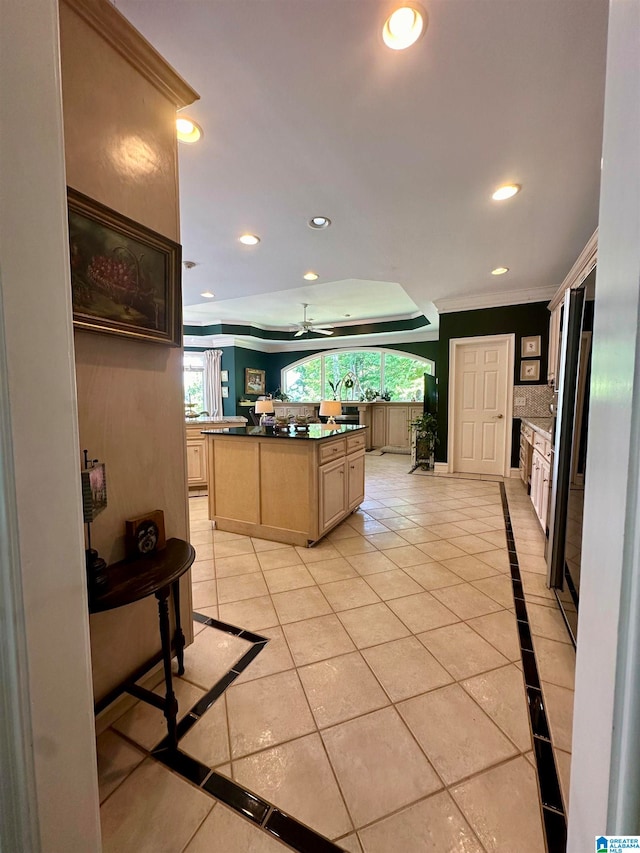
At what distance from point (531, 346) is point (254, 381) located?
6.45 meters

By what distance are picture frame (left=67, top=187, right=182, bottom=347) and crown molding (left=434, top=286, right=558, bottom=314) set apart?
4744 mm

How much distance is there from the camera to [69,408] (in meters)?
0.66

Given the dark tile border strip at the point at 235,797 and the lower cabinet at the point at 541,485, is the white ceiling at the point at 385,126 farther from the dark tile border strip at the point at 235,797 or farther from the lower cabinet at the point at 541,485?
the dark tile border strip at the point at 235,797

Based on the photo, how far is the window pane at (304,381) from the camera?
31.7 ft

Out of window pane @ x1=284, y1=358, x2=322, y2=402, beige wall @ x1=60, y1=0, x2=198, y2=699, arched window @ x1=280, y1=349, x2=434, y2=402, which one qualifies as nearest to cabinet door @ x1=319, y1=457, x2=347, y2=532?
beige wall @ x1=60, y1=0, x2=198, y2=699

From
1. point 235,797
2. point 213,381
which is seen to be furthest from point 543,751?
point 213,381

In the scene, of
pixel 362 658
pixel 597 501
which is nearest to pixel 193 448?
pixel 362 658

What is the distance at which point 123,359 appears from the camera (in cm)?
129

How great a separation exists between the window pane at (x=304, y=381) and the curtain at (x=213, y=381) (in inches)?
78.9

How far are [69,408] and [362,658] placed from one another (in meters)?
1.60

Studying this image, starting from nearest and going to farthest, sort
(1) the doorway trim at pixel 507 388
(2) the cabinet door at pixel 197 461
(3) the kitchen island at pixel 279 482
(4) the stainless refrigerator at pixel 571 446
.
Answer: (4) the stainless refrigerator at pixel 571 446 → (3) the kitchen island at pixel 279 482 → (2) the cabinet door at pixel 197 461 → (1) the doorway trim at pixel 507 388

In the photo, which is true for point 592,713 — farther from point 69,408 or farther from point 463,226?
point 463,226

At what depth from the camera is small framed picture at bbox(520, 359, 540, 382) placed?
485 centimetres

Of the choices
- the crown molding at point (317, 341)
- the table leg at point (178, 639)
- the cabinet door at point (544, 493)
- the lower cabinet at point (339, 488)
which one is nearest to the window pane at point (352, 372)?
the crown molding at point (317, 341)
